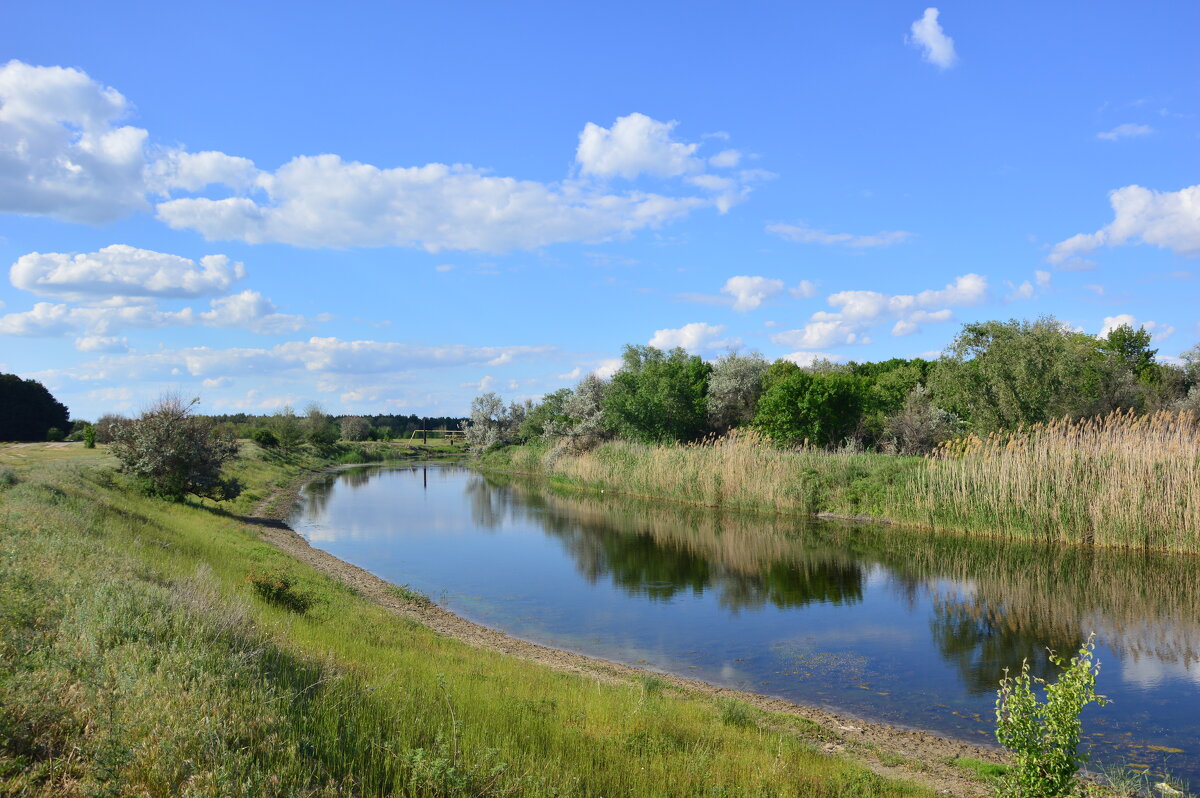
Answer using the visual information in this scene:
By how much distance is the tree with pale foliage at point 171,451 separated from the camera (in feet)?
80.9

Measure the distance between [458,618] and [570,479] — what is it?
32.8 metres

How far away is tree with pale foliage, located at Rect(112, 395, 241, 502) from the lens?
2466cm

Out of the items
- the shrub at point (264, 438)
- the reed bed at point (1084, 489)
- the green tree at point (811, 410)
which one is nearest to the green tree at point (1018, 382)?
the green tree at point (811, 410)

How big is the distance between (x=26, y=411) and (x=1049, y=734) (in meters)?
71.0

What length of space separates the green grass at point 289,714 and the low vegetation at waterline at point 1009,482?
17082mm

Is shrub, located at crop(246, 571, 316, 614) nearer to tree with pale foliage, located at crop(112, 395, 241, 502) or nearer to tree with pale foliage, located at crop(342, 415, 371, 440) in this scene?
tree with pale foliage, located at crop(112, 395, 241, 502)

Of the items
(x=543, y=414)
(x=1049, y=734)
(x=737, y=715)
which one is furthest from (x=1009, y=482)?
(x=543, y=414)

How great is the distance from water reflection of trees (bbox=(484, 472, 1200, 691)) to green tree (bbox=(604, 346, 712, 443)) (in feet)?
57.5

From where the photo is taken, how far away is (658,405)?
47625mm

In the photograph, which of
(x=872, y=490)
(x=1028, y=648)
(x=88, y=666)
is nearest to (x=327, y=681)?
(x=88, y=666)

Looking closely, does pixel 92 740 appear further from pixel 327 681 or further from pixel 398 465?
pixel 398 465

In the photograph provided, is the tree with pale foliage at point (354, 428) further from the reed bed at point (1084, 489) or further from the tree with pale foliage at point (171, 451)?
the reed bed at point (1084, 489)

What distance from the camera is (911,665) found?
12.3 m

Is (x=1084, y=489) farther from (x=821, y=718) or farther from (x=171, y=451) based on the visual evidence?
(x=171, y=451)
